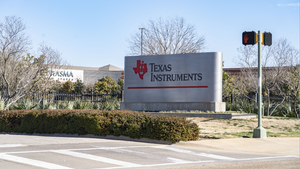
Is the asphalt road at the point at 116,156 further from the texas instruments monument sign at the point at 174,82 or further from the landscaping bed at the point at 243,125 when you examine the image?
the texas instruments monument sign at the point at 174,82

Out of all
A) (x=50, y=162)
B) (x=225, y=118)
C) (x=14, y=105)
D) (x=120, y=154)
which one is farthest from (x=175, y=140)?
(x=14, y=105)

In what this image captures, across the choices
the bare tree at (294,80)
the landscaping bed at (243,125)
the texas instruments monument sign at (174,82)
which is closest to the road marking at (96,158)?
the landscaping bed at (243,125)

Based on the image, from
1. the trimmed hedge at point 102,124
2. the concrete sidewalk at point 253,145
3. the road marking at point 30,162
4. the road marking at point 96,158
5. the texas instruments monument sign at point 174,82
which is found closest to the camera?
the road marking at point 30,162

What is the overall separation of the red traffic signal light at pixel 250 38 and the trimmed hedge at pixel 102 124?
3662mm

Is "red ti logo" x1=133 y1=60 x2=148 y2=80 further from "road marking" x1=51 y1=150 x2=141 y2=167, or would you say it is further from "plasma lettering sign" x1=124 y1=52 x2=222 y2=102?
"road marking" x1=51 y1=150 x2=141 y2=167

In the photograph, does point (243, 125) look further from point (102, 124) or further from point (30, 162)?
point (30, 162)

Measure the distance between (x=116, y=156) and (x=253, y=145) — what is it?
4841 mm

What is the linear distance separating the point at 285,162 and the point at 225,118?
8.92m

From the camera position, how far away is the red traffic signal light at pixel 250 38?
38.5ft

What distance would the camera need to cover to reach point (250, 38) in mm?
11781

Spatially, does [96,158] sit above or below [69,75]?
below

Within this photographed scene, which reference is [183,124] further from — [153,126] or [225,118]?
[225,118]

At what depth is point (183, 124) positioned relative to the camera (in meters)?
10.8

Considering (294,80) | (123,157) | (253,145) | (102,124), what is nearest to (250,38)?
(253,145)
